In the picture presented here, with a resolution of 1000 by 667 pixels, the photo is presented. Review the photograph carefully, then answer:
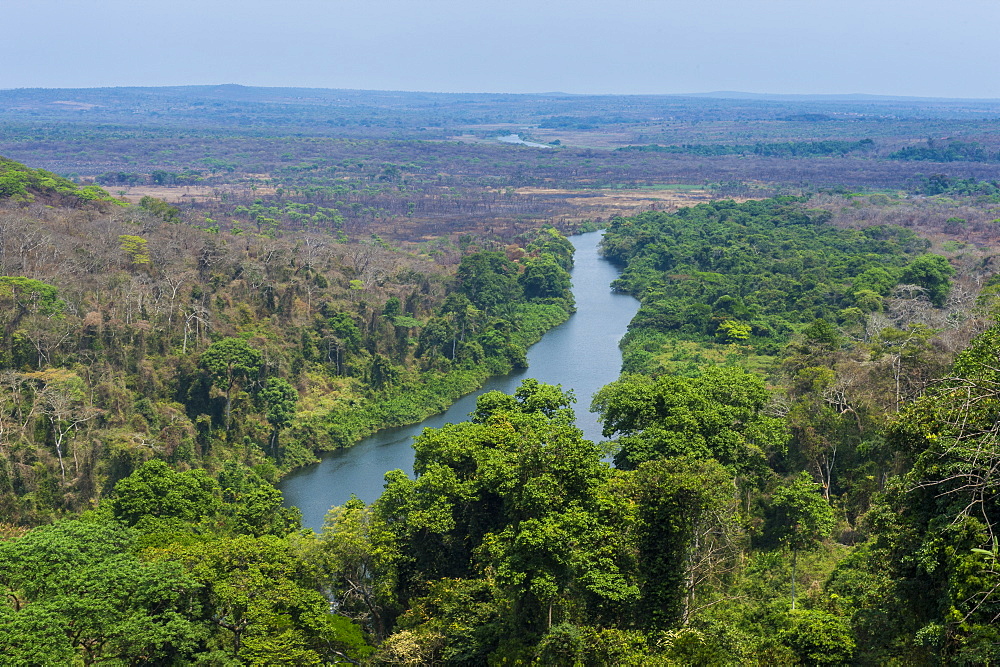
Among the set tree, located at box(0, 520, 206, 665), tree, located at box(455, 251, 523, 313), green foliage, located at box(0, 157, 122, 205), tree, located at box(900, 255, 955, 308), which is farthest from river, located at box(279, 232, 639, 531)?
green foliage, located at box(0, 157, 122, 205)

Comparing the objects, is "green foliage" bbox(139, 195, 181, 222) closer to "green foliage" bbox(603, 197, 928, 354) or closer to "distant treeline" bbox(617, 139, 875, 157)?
"green foliage" bbox(603, 197, 928, 354)

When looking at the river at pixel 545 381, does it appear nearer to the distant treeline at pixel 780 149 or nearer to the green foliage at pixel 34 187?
the green foliage at pixel 34 187

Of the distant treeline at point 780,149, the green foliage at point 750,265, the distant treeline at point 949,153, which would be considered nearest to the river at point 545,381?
the green foliage at point 750,265

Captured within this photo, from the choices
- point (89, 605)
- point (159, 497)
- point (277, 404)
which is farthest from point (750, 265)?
point (89, 605)

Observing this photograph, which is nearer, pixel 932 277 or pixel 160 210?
pixel 932 277

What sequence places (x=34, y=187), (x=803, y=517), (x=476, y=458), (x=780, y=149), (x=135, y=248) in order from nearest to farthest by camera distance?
(x=803, y=517)
(x=476, y=458)
(x=135, y=248)
(x=34, y=187)
(x=780, y=149)

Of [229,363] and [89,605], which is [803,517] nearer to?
[89,605]
